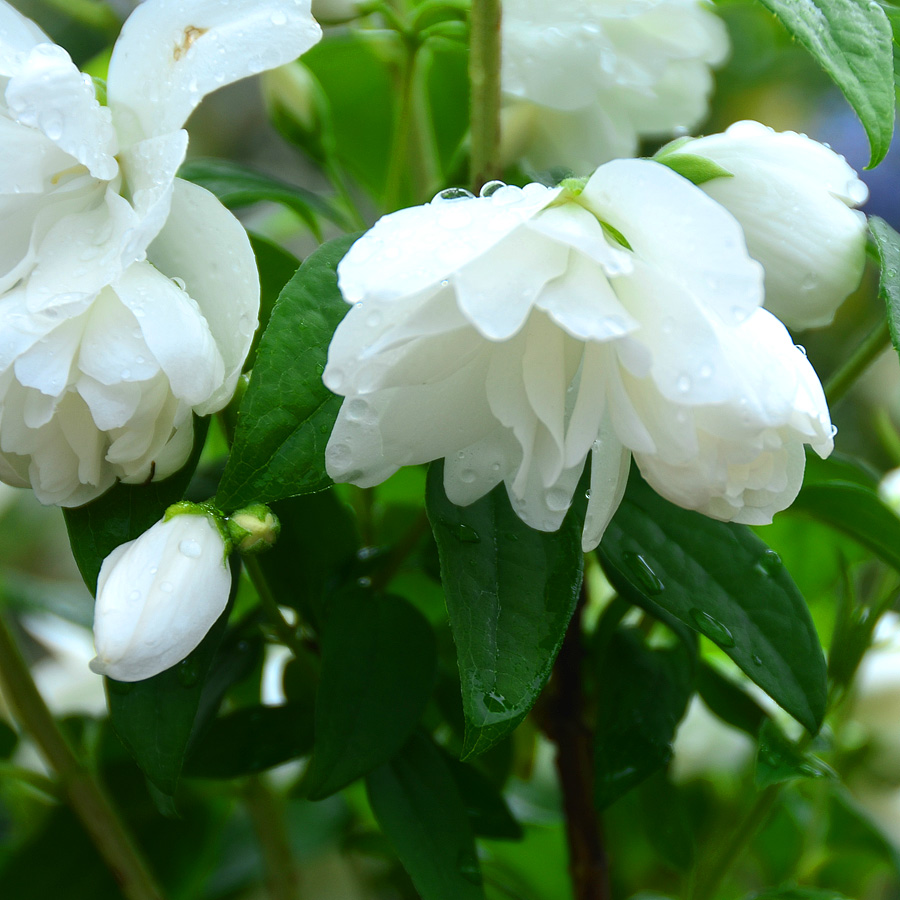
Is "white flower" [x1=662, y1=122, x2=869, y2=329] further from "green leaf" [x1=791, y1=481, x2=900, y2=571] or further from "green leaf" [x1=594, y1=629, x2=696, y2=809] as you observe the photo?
"green leaf" [x1=594, y1=629, x2=696, y2=809]

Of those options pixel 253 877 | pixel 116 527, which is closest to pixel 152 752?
pixel 116 527

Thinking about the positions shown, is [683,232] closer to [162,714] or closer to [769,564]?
[769,564]

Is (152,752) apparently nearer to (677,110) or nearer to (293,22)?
(293,22)

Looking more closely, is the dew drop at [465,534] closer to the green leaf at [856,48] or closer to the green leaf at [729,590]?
the green leaf at [729,590]

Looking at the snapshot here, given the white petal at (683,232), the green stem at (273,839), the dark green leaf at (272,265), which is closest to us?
the white petal at (683,232)

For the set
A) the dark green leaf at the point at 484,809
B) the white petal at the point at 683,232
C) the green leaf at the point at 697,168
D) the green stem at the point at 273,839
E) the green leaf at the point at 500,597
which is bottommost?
the green stem at the point at 273,839

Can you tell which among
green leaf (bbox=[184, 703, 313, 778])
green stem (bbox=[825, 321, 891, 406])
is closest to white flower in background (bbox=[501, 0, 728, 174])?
green stem (bbox=[825, 321, 891, 406])

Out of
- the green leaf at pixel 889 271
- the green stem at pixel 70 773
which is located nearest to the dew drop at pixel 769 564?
the green leaf at pixel 889 271
